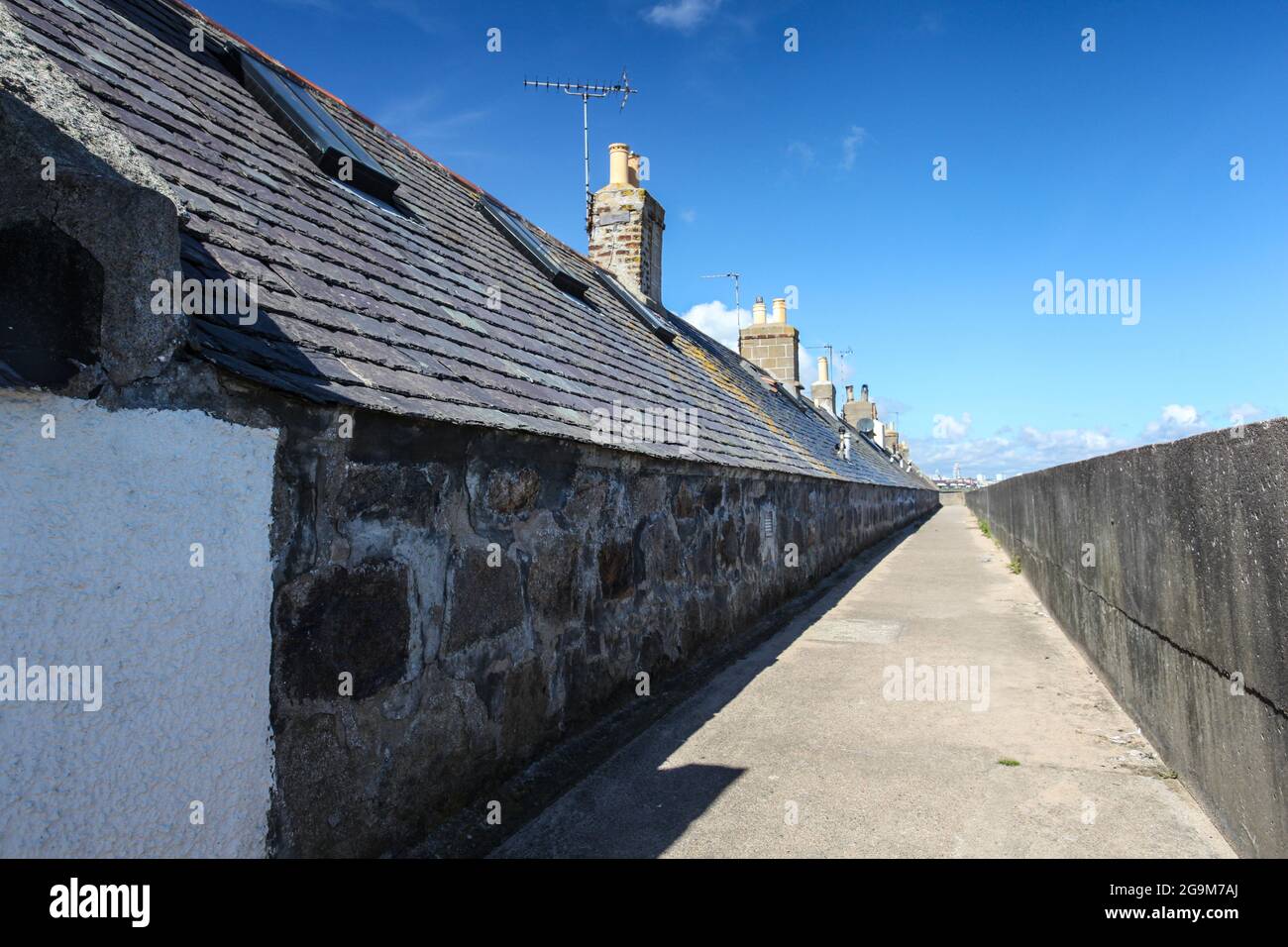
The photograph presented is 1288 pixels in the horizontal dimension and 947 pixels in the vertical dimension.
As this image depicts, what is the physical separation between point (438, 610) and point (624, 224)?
1014 centimetres

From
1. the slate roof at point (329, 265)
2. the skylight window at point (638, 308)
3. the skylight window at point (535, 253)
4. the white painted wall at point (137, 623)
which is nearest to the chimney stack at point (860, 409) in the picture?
the skylight window at point (638, 308)

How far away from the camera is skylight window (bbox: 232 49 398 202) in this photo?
16.6 feet

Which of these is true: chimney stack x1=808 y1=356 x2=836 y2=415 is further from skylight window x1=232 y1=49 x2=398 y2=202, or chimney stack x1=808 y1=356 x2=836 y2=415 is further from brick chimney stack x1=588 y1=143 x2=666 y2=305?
skylight window x1=232 y1=49 x2=398 y2=202

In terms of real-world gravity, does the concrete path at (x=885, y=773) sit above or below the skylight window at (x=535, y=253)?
below

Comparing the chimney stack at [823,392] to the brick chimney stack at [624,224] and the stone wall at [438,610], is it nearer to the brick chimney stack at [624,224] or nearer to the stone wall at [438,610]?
the brick chimney stack at [624,224]

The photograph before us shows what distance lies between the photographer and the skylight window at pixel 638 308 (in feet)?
34.6

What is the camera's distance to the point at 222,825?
2.08m

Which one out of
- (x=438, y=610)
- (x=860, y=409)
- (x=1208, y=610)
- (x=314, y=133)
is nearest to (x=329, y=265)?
(x=438, y=610)

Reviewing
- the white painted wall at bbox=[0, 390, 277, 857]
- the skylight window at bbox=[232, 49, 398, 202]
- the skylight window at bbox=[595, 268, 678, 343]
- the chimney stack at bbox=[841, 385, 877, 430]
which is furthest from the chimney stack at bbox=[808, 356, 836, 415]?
the white painted wall at bbox=[0, 390, 277, 857]

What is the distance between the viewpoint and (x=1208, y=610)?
9.92 ft

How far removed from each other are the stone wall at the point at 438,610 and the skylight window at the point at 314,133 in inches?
106

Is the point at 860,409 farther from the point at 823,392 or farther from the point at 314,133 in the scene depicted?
the point at 314,133

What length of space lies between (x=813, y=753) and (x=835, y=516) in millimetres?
8924

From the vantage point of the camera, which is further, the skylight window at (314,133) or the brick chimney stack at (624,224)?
the brick chimney stack at (624,224)
